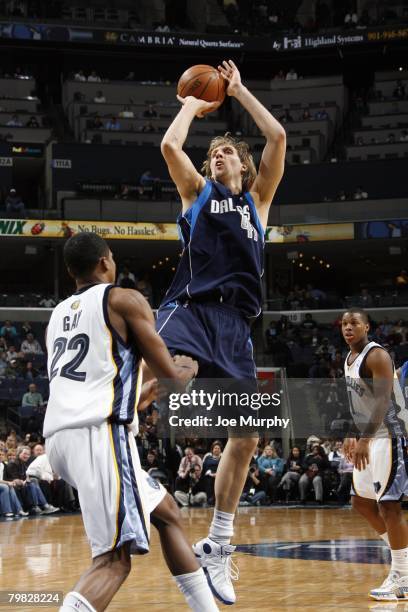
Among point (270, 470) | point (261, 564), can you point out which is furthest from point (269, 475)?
point (261, 564)

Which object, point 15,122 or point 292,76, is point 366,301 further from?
point 15,122

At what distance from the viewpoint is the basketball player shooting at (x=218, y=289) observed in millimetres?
5281

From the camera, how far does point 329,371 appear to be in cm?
2325

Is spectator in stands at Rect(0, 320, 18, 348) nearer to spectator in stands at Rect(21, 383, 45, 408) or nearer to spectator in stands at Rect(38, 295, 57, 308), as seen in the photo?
spectator in stands at Rect(38, 295, 57, 308)

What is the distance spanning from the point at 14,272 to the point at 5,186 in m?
3.83

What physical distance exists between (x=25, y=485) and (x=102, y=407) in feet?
40.1

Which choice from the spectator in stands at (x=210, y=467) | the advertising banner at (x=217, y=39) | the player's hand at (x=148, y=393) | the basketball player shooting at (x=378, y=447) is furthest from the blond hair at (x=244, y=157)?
the advertising banner at (x=217, y=39)

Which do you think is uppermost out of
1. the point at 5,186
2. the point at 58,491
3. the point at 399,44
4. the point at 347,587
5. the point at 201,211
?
the point at 399,44

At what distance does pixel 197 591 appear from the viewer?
4.26 meters

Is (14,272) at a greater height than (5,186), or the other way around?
(5,186)

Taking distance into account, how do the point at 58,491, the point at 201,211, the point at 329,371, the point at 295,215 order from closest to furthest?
the point at 201,211
the point at 58,491
the point at 329,371
the point at 295,215

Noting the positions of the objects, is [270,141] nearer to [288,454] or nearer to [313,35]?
[288,454]

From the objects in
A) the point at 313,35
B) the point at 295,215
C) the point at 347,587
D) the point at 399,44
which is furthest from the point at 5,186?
the point at 347,587

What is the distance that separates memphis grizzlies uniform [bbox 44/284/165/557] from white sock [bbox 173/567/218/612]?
1.26ft
